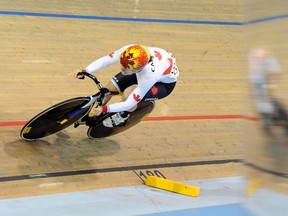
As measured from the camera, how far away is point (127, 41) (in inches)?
201

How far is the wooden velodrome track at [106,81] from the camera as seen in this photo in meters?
3.40

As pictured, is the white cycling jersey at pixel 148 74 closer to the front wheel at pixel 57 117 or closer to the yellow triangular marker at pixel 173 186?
the front wheel at pixel 57 117

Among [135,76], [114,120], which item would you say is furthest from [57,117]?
[135,76]

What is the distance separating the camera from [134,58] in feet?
10.5

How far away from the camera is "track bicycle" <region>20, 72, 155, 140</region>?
3.37 meters

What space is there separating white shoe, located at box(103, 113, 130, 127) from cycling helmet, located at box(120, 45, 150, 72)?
45 centimetres

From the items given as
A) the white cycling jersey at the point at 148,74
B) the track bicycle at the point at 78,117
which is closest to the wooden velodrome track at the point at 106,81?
the track bicycle at the point at 78,117

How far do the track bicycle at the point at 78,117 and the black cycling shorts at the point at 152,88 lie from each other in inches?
3.9

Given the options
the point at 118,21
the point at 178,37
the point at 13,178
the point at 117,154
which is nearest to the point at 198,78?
the point at 178,37

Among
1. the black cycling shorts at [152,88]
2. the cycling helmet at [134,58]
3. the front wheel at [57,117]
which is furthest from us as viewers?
the black cycling shorts at [152,88]

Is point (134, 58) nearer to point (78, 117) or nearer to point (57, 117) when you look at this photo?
point (78, 117)

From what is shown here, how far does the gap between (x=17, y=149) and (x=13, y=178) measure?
14.1 inches

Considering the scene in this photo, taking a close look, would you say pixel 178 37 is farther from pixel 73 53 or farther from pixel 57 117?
pixel 57 117

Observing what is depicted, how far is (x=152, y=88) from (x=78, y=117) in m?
0.58
